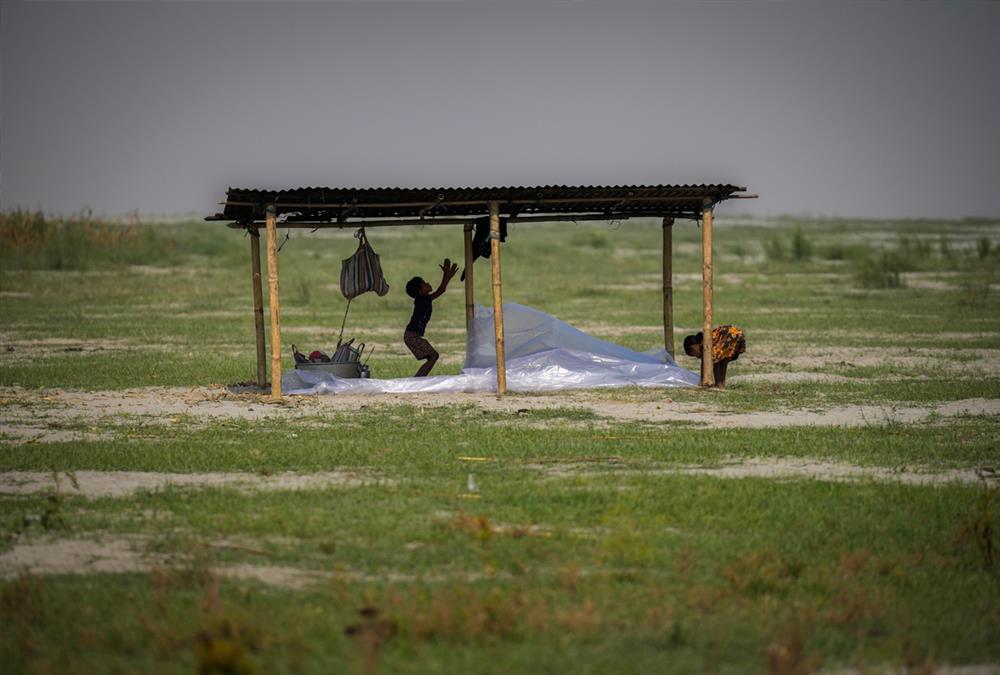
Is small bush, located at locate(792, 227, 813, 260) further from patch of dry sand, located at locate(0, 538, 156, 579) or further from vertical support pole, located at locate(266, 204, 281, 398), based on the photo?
patch of dry sand, located at locate(0, 538, 156, 579)

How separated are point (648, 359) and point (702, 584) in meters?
9.60

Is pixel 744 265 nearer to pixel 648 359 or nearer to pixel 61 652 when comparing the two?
pixel 648 359

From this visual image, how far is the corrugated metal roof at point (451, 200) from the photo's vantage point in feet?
49.3

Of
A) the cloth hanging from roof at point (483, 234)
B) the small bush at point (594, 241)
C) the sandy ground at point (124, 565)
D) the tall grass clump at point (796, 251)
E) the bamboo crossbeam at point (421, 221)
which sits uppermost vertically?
the bamboo crossbeam at point (421, 221)

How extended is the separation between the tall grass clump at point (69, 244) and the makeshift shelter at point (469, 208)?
22.9 metres

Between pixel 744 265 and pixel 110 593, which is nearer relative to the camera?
pixel 110 593

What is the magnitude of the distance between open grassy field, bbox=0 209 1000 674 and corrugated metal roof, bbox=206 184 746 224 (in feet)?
7.57

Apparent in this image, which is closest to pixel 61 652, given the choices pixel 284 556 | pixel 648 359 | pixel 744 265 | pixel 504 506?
pixel 284 556

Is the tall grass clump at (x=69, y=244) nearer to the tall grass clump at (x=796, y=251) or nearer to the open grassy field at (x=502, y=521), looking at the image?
the open grassy field at (x=502, y=521)

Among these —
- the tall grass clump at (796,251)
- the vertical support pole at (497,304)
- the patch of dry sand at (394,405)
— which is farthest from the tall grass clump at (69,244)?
the vertical support pole at (497,304)

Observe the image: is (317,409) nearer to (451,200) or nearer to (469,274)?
(451,200)

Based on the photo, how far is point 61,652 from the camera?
633cm

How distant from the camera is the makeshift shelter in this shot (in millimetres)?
15047

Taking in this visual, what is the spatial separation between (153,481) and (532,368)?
6.84 m
